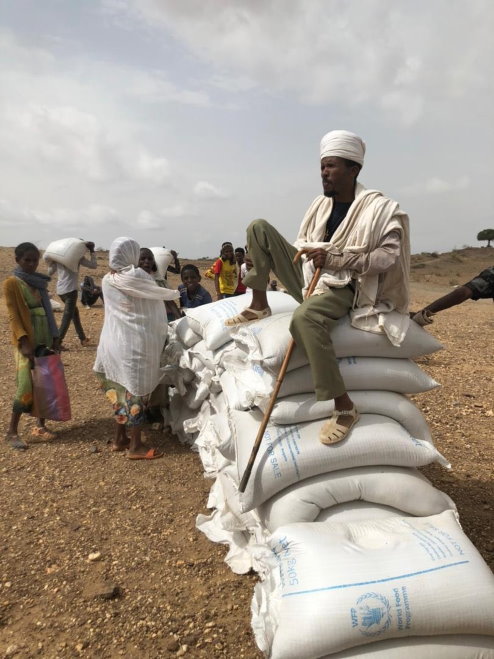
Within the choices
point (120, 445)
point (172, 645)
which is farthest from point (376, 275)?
point (120, 445)

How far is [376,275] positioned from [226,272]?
529 centimetres

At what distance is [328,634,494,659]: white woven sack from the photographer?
1.85m

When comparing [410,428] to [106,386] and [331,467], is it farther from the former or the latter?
[106,386]

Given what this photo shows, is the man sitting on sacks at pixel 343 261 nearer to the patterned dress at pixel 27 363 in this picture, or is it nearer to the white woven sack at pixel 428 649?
the white woven sack at pixel 428 649

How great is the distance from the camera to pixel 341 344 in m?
2.73

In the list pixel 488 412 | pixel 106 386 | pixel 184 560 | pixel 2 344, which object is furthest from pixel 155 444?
pixel 2 344

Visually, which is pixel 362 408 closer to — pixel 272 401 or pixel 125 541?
pixel 272 401

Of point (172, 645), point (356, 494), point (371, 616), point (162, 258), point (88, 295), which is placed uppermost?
point (162, 258)

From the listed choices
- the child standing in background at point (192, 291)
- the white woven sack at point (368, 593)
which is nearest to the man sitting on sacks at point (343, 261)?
the white woven sack at point (368, 593)

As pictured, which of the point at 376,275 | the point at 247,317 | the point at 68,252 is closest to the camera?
the point at 376,275

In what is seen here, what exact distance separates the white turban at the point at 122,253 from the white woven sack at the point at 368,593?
257 centimetres

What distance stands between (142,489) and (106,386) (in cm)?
99

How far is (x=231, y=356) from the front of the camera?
3.12 meters

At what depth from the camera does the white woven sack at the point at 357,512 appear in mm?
2404
